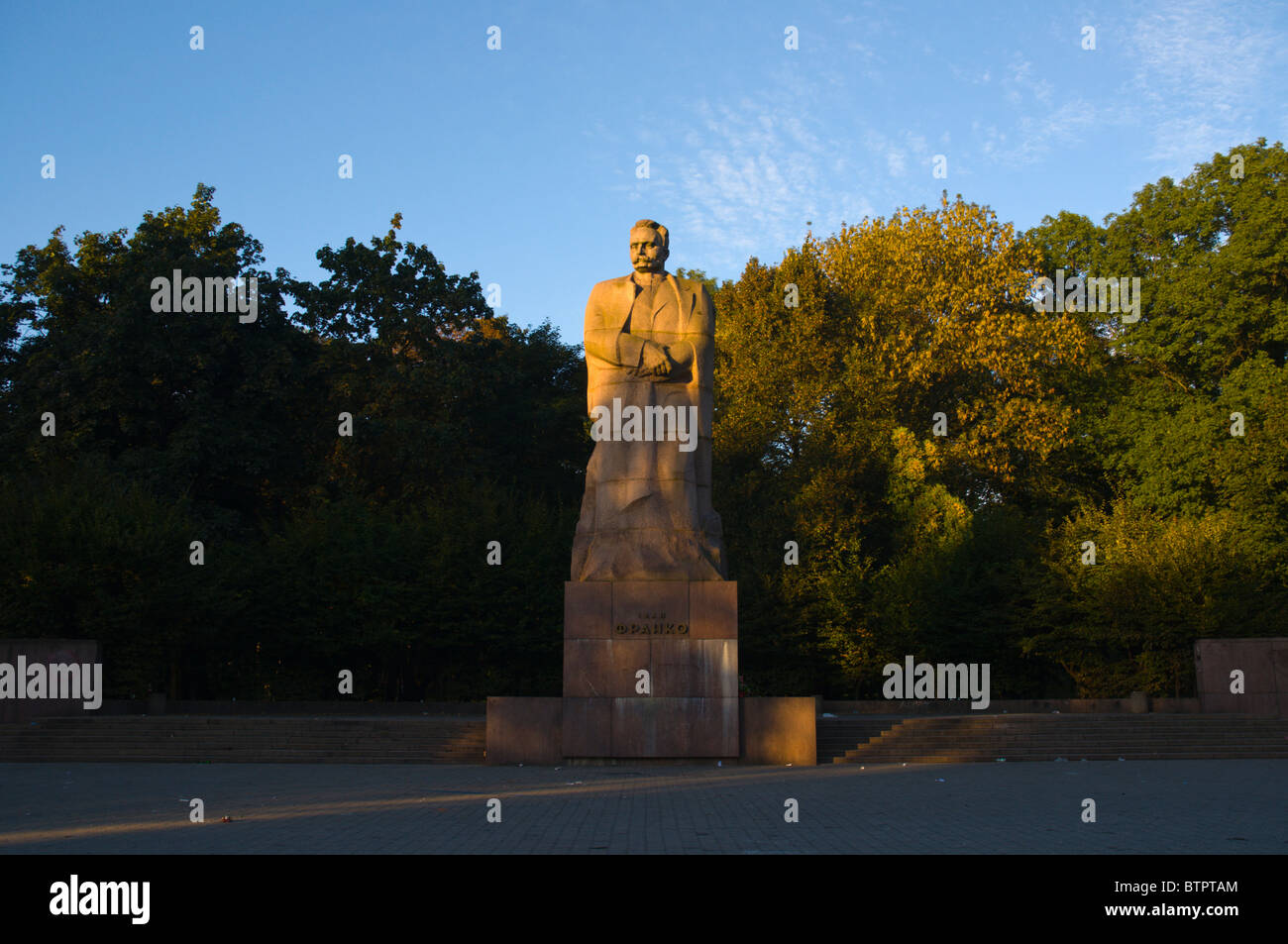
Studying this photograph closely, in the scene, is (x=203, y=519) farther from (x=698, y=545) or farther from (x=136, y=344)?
(x=698, y=545)

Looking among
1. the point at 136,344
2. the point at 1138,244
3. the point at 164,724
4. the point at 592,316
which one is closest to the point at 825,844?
the point at 592,316

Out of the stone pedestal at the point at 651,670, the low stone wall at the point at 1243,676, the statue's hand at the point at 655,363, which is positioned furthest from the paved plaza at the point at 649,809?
the statue's hand at the point at 655,363

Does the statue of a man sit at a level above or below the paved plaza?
above

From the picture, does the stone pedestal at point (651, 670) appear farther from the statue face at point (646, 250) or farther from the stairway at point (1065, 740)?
the statue face at point (646, 250)

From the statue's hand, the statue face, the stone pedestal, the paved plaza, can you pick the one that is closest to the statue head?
the statue face

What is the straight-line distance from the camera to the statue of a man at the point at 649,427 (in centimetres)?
1983

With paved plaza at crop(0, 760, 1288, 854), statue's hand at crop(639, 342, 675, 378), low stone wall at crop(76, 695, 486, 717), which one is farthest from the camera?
low stone wall at crop(76, 695, 486, 717)

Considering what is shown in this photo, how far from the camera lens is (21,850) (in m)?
9.39

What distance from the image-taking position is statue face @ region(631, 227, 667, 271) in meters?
20.9

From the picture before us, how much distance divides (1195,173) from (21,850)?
41718 mm

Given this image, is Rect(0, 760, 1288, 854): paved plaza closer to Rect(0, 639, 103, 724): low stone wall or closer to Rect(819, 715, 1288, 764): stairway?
Rect(819, 715, 1288, 764): stairway

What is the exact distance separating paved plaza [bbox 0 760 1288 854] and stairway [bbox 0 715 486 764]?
1629 millimetres

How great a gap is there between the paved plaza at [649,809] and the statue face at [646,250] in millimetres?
8951

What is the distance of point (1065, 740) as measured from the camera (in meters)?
21.2
